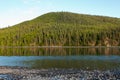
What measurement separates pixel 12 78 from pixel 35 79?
13.1 feet

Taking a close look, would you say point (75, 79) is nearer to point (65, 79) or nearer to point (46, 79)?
point (65, 79)

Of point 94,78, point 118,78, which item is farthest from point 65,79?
point 118,78

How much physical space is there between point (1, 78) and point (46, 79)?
280 inches

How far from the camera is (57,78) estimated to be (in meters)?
46.4

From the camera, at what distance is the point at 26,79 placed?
4509cm

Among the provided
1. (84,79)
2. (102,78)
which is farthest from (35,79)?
(102,78)

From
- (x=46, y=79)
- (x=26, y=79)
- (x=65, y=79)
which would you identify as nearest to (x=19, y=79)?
(x=26, y=79)

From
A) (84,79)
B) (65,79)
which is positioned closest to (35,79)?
(65,79)

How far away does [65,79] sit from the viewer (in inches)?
1769

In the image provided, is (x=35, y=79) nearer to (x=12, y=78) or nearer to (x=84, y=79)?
(x=12, y=78)

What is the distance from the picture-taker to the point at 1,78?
46.5 metres

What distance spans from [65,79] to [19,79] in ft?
22.7

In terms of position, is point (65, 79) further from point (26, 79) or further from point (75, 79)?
point (26, 79)

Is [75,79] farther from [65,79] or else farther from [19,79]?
[19,79]
